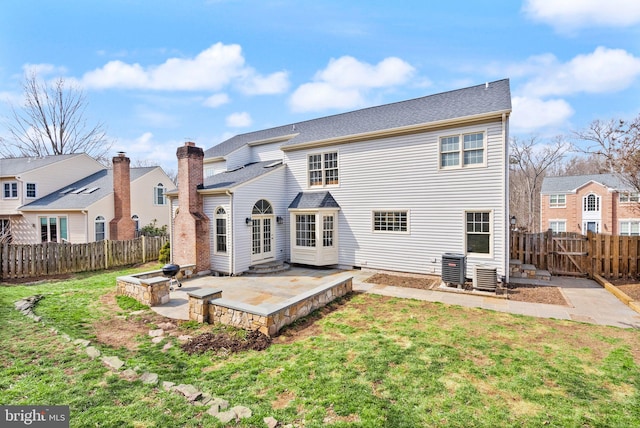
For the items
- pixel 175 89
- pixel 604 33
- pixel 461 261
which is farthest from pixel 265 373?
pixel 175 89

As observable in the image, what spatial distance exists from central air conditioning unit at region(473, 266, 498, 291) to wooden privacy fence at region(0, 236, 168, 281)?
50.5ft

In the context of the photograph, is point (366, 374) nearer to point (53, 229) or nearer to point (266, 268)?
point (266, 268)

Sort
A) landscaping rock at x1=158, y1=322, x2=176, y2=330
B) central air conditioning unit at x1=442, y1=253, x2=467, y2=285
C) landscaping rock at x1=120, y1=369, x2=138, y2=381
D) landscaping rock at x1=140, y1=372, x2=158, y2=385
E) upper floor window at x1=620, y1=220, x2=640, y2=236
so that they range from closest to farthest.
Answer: landscaping rock at x1=140, y1=372, x2=158, y2=385
landscaping rock at x1=120, y1=369, x2=138, y2=381
landscaping rock at x1=158, y1=322, x2=176, y2=330
central air conditioning unit at x1=442, y1=253, x2=467, y2=285
upper floor window at x1=620, y1=220, x2=640, y2=236

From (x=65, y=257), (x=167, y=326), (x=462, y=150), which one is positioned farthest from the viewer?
(x=65, y=257)

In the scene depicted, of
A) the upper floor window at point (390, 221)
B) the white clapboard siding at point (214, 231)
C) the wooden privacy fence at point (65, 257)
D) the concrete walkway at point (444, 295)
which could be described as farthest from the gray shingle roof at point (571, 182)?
→ the wooden privacy fence at point (65, 257)

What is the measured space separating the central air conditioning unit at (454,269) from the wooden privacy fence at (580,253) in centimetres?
411

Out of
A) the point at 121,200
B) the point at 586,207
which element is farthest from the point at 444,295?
the point at 586,207

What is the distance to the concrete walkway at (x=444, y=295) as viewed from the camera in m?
7.05

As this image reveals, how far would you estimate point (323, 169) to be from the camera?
44.2 ft

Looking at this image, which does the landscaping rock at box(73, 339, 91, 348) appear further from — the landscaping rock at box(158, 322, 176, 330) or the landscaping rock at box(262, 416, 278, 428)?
the landscaping rock at box(262, 416, 278, 428)

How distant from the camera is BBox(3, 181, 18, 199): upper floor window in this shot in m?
19.8

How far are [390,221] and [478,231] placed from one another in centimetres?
317

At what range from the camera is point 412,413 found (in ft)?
11.1

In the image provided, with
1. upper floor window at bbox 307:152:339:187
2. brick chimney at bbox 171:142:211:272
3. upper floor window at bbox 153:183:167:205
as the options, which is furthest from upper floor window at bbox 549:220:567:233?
upper floor window at bbox 153:183:167:205
